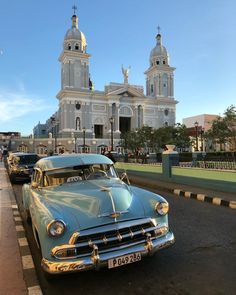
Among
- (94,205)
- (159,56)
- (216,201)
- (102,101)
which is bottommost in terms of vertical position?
(216,201)

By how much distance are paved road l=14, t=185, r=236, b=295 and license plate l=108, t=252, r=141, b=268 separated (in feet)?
1.08

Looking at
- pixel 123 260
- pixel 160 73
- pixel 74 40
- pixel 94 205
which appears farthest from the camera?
pixel 160 73

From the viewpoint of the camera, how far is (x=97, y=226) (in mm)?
3652

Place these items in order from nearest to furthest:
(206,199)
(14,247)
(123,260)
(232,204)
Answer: (123,260)
(14,247)
(232,204)
(206,199)

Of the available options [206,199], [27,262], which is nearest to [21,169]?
[206,199]

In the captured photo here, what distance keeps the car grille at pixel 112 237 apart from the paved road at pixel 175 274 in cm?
53

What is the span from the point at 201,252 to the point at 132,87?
231 ft

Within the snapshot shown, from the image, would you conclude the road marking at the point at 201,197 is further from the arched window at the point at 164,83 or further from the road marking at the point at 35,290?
the arched window at the point at 164,83

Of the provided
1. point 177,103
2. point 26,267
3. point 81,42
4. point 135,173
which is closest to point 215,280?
point 26,267

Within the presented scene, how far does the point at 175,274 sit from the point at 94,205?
1.44 meters

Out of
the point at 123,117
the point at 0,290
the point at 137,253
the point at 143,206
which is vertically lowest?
the point at 0,290

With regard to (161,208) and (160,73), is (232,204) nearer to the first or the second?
(161,208)

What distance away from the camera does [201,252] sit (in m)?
4.89

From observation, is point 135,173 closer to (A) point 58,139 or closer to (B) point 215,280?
(B) point 215,280
